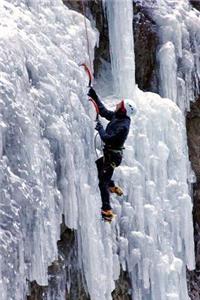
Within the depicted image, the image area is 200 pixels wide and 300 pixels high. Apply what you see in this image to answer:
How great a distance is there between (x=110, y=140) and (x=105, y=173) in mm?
444

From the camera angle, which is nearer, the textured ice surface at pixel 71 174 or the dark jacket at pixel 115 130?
the textured ice surface at pixel 71 174

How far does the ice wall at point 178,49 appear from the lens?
1145 cm

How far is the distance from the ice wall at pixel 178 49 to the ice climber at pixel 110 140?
345 centimetres

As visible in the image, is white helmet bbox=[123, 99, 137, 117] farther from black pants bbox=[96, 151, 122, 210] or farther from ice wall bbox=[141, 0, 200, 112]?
ice wall bbox=[141, 0, 200, 112]

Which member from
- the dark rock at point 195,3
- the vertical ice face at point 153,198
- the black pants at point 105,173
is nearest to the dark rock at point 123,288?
the vertical ice face at point 153,198

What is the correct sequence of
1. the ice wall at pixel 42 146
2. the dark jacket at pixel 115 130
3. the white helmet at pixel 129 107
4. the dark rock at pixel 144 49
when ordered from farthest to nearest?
the dark rock at pixel 144 49
the white helmet at pixel 129 107
the dark jacket at pixel 115 130
the ice wall at pixel 42 146

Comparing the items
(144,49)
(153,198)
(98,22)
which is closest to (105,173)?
(153,198)

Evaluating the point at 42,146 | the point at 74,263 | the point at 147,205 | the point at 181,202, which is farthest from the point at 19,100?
the point at 181,202

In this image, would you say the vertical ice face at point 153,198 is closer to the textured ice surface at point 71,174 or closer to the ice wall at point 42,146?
the textured ice surface at point 71,174

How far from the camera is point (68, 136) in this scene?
26.7ft

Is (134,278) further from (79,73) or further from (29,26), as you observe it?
(29,26)

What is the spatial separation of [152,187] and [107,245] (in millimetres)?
1333

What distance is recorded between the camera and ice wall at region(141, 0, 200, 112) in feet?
37.6

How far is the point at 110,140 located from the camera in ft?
25.9
